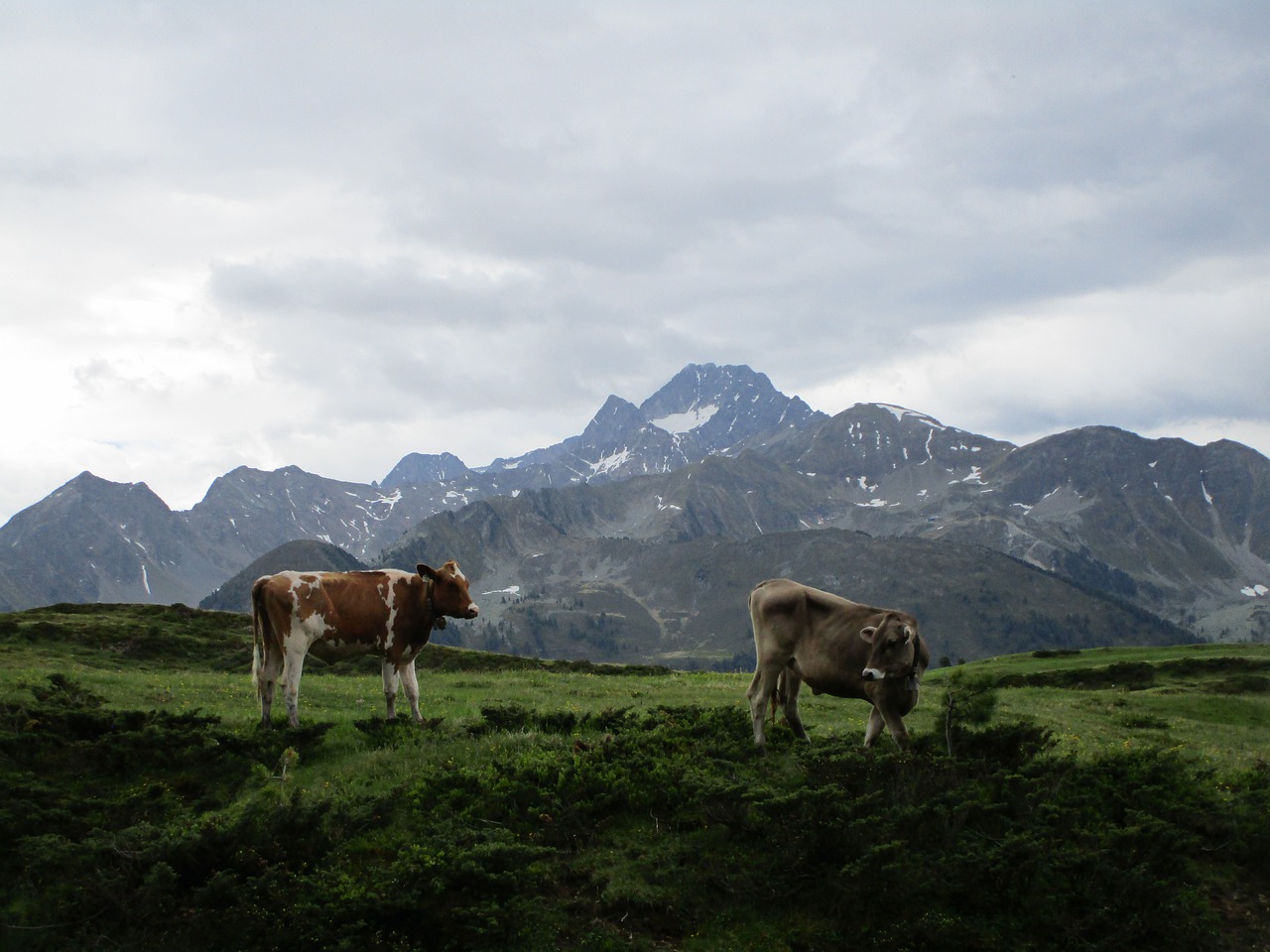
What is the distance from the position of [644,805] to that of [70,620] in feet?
147

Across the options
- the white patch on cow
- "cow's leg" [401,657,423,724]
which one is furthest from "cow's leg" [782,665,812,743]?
the white patch on cow

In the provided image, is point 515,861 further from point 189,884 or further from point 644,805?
point 189,884

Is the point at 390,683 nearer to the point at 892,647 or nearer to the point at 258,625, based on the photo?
the point at 258,625

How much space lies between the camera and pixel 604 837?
16.0 meters

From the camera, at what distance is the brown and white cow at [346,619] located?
21422mm

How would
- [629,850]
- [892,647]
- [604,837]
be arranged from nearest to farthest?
1. [629,850]
2. [604,837]
3. [892,647]

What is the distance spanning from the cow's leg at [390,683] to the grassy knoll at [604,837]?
0.99 metres

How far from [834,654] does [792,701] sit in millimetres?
2249

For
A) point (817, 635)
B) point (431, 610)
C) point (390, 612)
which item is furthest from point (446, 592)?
point (817, 635)

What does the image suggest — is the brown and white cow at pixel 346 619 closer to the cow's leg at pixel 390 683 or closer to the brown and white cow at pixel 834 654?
the cow's leg at pixel 390 683

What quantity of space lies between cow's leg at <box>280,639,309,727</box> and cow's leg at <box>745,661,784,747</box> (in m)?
10.1

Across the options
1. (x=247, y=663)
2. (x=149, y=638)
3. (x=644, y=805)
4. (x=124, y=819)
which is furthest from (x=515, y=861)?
(x=149, y=638)

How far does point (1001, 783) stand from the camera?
1630cm

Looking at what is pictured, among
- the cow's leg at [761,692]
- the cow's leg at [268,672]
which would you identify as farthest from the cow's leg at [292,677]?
the cow's leg at [761,692]
